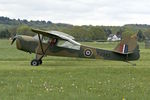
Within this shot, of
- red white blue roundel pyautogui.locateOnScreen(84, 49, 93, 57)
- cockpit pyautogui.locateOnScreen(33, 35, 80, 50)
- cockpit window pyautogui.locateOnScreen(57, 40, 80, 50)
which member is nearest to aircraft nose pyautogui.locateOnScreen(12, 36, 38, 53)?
cockpit pyautogui.locateOnScreen(33, 35, 80, 50)

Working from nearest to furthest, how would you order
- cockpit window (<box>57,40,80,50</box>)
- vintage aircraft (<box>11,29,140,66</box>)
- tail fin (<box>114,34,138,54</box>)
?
tail fin (<box>114,34,138,54</box>) < vintage aircraft (<box>11,29,140,66</box>) < cockpit window (<box>57,40,80,50</box>)

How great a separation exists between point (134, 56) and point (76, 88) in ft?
34.3

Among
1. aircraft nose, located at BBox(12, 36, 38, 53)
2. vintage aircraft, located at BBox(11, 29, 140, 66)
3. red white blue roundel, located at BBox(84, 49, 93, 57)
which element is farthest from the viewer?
aircraft nose, located at BBox(12, 36, 38, 53)

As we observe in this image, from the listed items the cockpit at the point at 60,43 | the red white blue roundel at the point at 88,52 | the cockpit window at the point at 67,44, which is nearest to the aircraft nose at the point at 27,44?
the cockpit at the point at 60,43

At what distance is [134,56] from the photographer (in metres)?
19.5

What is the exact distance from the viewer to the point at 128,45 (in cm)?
1936

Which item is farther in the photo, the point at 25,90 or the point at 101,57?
the point at 101,57

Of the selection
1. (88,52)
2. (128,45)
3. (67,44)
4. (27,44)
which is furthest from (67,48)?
(128,45)

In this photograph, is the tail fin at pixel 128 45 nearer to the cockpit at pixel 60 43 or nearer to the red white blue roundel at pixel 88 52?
the red white blue roundel at pixel 88 52

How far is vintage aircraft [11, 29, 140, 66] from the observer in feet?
63.7

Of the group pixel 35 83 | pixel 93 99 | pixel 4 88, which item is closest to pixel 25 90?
pixel 4 88

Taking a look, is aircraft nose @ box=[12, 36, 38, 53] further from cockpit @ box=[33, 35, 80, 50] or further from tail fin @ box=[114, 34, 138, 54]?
tail fin @ box=[114, 34, 138, 54]

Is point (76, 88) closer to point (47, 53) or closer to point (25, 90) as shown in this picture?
point (25, 90)

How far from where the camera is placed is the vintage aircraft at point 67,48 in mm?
19422
